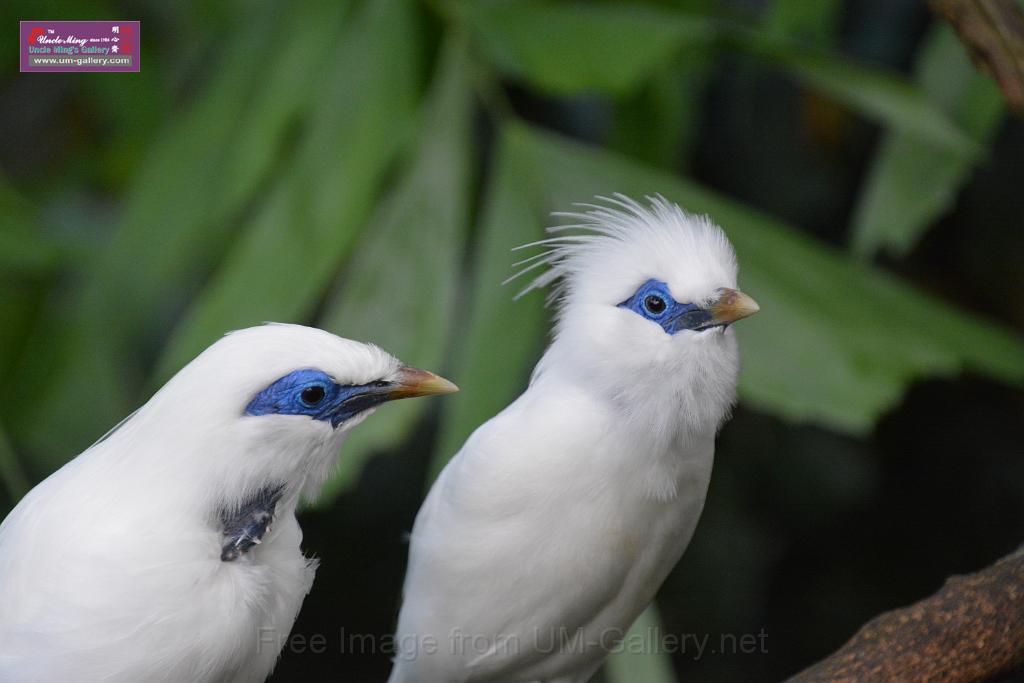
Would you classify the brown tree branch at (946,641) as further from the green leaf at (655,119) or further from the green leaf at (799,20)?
the green leaf at (655,119)

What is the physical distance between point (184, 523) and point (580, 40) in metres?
1.82

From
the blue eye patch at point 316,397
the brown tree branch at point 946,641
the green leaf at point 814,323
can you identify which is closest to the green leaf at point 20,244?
the green leaf at point 814,323

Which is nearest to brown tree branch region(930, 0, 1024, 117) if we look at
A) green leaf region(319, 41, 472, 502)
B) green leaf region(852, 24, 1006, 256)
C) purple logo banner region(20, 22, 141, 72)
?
green leaf region(852, 24, 1006, 256)

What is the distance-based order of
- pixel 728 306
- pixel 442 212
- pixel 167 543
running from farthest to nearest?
pixel 442 212, pixel 728 306, pixel 167 543

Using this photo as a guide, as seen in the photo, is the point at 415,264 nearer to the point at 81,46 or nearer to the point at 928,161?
the point at 81,46

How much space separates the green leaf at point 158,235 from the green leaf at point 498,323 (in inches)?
26.8

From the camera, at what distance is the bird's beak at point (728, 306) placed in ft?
6.08

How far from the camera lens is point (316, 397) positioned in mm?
1819

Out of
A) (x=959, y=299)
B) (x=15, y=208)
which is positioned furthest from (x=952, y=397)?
(x=15, y=208)

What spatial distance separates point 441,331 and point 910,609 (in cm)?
122

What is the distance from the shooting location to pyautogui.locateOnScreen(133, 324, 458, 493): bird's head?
5.85 ft

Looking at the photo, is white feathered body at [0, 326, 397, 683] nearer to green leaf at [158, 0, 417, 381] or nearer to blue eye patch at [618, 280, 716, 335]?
blue eye patch at [618, 280, 716, 335]

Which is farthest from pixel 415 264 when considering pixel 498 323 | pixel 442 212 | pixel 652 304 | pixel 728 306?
pixel 728 306

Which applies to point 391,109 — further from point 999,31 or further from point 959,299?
point 959,299
